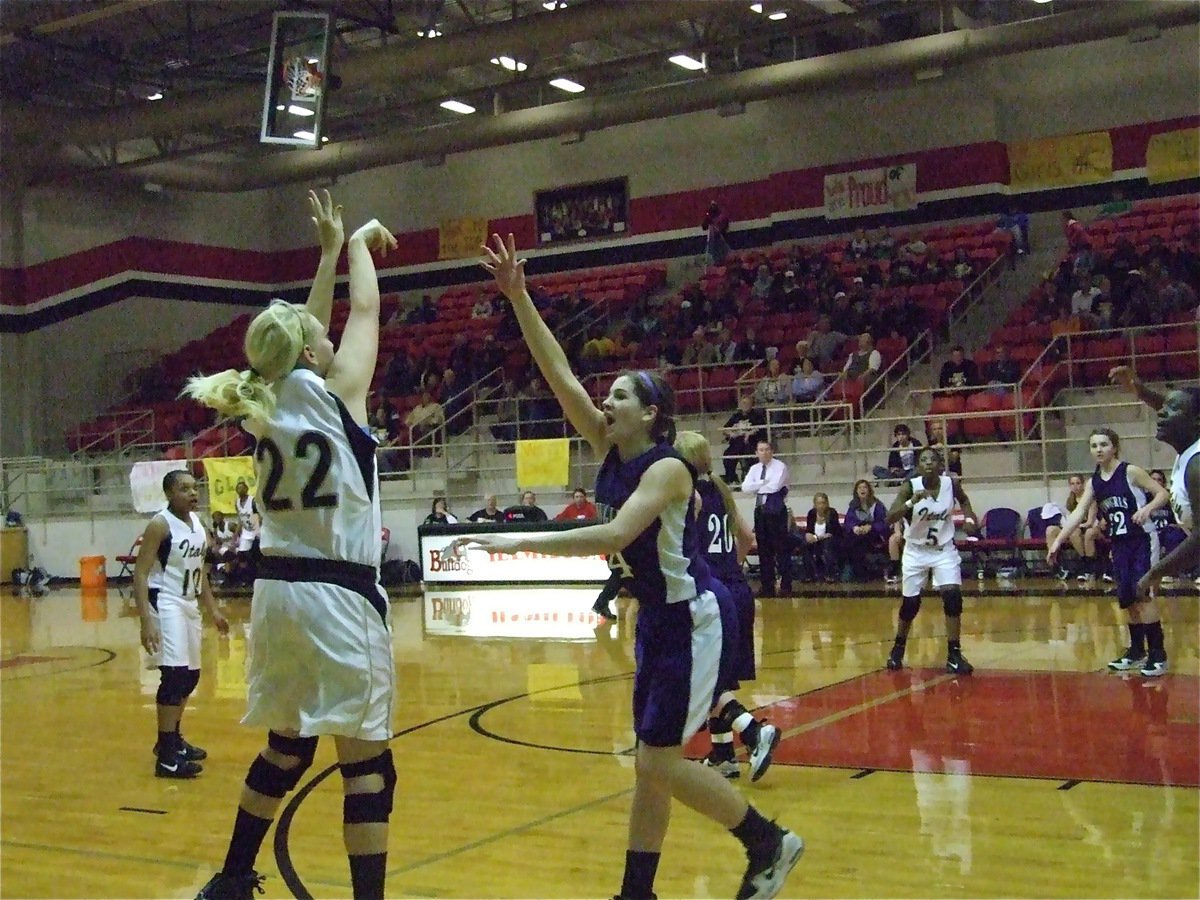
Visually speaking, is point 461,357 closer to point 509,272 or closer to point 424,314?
point 424,314

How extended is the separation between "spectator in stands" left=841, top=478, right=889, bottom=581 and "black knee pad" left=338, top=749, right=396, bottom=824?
1353cm

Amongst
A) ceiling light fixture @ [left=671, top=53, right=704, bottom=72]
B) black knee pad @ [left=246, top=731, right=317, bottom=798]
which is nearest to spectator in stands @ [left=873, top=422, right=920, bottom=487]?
ceiling light fixture @ [left=671, top=53, right=704, bottom=72]

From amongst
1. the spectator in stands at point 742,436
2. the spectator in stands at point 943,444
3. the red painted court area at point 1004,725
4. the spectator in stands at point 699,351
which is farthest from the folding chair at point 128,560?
the red painted court area at point 1004,725

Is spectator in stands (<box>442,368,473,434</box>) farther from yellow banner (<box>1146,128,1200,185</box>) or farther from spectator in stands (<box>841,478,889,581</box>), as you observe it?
yellow banner (<box>1146,128,1200,185</box>)

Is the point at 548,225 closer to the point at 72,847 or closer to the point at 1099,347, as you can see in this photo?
the point at 1099,347

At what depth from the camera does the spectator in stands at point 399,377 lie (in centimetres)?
2545

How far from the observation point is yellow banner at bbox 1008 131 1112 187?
2255 cm

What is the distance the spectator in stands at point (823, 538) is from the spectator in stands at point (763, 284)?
263 inches

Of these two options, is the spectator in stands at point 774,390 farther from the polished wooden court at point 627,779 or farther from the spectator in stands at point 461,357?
the polished wooden court at point 627,779

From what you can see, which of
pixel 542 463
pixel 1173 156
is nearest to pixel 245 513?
pixel 542 463

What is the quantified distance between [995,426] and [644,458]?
48.2ft

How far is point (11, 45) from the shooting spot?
22.0 m

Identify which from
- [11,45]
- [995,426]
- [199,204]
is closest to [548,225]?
[199,204]

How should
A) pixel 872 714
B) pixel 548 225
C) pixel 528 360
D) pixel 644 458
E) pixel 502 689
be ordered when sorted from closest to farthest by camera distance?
pixel 644 458 → pixel 872 714 → pixel 502 689 → pixel 528 360 → pixel 548 225
